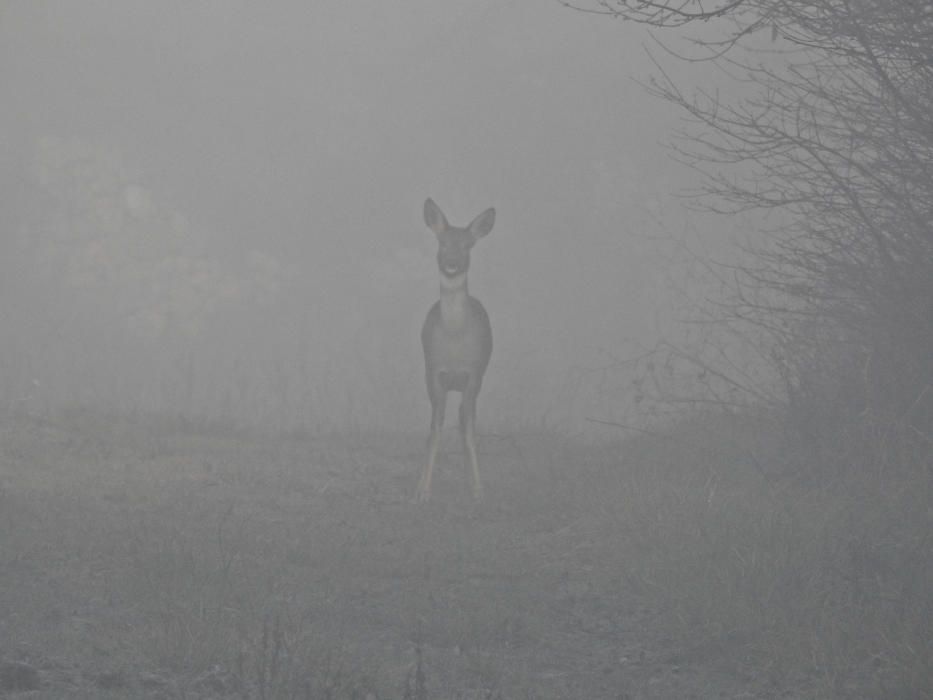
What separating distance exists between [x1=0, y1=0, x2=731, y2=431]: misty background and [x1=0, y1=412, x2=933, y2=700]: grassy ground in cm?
737

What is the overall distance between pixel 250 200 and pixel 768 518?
1742 cm

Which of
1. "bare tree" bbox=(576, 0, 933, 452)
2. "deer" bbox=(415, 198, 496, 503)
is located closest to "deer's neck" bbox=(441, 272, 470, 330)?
"deer" bbox=(415, 198, 496, 503)

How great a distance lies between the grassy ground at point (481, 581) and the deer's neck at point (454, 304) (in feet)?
4.06

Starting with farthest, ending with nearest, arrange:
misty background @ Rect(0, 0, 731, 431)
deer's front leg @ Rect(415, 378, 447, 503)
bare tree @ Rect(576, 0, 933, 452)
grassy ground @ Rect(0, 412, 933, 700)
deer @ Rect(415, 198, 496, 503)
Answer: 1. misty background @ Rect(0, 0, 731, 431)
2. deer @ Rect(415, 198, 496, 503)
3. deer's front leg @ Rect(415, 378, 447, 503)
4. bare tree @ Rect(576, 0, 933, 452)
5. grassy ground @ Rect(0, 412, 933, 700)

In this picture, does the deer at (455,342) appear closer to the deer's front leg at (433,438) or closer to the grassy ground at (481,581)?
the deer's front leg at (433,438)

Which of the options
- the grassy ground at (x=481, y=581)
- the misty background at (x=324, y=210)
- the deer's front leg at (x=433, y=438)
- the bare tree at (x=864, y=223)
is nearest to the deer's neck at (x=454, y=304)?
the deer's front leg at (x=433, y=438)

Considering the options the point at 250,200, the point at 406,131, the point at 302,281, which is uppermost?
the point at 406,131

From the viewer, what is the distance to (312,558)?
652 cm

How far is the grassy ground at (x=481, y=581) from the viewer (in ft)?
15.2

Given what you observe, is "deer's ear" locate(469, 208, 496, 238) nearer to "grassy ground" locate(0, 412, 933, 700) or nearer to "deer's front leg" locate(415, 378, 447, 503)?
"deer's front leg" locate(415, 378, 447, 503)

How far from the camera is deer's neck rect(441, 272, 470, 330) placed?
9.25 metres

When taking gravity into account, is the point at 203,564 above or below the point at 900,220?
below

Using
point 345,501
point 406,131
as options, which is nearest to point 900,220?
point 345,501

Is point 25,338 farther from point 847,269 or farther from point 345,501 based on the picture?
point 847,269
